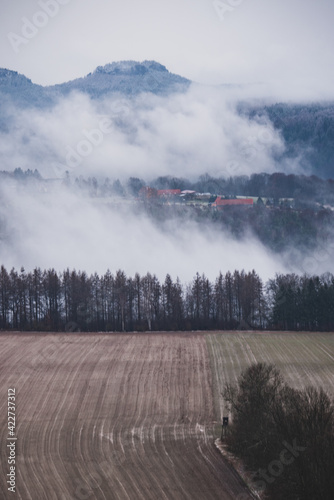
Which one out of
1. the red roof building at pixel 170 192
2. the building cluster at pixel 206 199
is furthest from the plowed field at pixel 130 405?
the red roof building at pixel 170 192

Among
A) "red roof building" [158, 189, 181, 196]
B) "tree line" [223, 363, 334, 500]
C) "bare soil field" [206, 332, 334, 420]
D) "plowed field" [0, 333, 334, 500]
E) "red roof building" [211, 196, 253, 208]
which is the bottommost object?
"bare soil field" [206, 332, 334, 420]

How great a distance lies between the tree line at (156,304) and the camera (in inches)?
2468

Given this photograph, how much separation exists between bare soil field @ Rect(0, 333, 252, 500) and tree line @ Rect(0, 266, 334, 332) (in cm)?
941

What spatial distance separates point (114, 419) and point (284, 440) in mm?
13321

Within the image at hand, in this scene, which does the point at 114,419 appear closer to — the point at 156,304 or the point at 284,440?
the point at 284,440

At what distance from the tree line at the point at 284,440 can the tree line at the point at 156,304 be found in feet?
105

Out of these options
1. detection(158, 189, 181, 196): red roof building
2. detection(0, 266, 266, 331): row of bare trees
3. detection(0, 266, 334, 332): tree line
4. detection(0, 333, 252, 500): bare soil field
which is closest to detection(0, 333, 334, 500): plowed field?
detection(0, 333, 252, 500): bare soil field

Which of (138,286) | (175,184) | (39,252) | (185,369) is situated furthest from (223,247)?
(185,369)

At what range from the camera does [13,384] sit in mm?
41531

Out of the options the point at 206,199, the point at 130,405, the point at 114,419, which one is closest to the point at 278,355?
the point at 130,405

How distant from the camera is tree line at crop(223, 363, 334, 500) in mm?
23188

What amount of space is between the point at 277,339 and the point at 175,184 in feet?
424

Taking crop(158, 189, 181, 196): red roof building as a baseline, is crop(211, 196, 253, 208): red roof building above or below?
below

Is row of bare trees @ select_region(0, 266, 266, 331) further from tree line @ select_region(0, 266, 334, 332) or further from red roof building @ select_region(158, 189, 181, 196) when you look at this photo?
red roof building @ select_region(158, 189, 181, 196)
